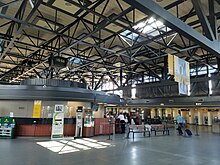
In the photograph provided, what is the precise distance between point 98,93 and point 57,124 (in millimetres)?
4098

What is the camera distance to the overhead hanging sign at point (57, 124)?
29.7 feet

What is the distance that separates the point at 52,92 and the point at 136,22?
617 centimetres

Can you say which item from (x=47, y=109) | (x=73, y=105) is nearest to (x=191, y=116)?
(x=73, y=105)

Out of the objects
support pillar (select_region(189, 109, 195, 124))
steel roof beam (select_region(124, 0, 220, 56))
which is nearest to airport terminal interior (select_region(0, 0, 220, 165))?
steel roof beam (select_region(124, 0, 220, 56))

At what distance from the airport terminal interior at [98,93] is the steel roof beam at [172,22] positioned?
2cm

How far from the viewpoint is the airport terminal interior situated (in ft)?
17.5

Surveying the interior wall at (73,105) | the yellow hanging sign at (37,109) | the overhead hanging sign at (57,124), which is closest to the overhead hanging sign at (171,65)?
the overhead hanging sign at (57,124)

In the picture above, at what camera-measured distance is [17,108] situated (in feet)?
33.9

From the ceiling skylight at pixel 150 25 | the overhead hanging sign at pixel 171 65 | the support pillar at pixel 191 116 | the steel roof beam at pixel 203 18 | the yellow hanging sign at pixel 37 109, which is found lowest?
the support pillar at pixel 191 116

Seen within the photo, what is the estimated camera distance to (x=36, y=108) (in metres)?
10.2

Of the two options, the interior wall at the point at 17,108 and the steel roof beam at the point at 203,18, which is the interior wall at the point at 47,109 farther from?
the steel roof beam at the point at 203,18

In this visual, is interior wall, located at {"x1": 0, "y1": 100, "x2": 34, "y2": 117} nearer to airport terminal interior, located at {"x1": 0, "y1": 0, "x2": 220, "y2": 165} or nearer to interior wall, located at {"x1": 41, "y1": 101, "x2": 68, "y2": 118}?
airport terminal interior, located at {"x1": 0, "y1": 0, "x2": 220, "y2": 165}

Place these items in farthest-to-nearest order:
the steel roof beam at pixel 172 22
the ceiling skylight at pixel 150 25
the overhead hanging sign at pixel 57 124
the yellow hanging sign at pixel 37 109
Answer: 1. the yellow hanging sign at pixel 37 109
2. the overhead hanging sign at pixel 57 124
3. the ceiling skylight at pixel 150 25
4. the steel roof beam at pixel 172 22

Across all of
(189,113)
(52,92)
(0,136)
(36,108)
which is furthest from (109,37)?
(189,113)
